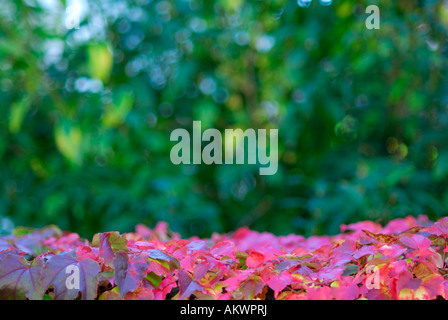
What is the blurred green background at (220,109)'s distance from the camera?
2.28m

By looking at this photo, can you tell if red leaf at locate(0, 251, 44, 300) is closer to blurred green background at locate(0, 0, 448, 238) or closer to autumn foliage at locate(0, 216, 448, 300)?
autumn foliage at locate(0, 216, 448, 300)

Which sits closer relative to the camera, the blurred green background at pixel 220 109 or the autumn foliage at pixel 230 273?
the autumn foliage at pixel 230 273

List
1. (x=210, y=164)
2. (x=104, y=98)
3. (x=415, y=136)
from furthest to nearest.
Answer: (x=210, y=164), (x=104, y=98), (x=415, y=136)

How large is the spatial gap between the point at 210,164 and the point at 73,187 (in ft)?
2.47

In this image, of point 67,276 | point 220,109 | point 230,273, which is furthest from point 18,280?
point 220,109

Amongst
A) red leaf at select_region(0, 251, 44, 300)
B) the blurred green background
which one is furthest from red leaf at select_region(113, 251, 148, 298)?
the blurred green background

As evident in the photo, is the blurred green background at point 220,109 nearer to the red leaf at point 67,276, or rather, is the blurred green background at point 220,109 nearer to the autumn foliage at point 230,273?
the autumn foliage at point 230,273

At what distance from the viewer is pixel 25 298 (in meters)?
0.77

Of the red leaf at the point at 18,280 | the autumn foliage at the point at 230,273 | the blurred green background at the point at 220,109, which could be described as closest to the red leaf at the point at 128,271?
the autumn foliage at the point at 230,273
